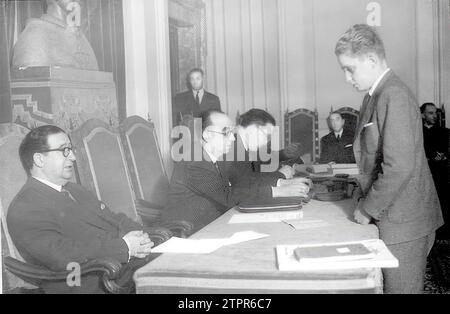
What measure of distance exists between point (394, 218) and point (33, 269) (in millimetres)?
1182

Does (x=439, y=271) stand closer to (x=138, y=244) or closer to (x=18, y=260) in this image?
(x=138, y=244)

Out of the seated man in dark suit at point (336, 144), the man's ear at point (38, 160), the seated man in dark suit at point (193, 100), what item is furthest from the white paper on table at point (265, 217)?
the seated man in dark suit at point (193, 100)

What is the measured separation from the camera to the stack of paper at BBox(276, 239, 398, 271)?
A: 3.67 feet

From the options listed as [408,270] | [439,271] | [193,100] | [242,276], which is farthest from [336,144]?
[242,276]

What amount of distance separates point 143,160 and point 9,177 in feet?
3.87

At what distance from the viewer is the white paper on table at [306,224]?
157 cm

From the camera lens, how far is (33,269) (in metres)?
1.63

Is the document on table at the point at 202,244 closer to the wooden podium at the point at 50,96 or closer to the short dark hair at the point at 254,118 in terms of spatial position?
the short dark hair at the point at 254,118

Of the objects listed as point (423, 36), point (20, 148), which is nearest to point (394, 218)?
point (20, 148)

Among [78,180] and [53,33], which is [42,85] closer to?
[53,33]

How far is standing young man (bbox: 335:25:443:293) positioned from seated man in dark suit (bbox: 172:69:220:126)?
3.07m

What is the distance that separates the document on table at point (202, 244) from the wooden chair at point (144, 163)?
1.18 metres

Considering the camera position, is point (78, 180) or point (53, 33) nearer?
point (78, 180)

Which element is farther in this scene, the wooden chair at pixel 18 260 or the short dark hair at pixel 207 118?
the short dark hair at pixel 207 118
